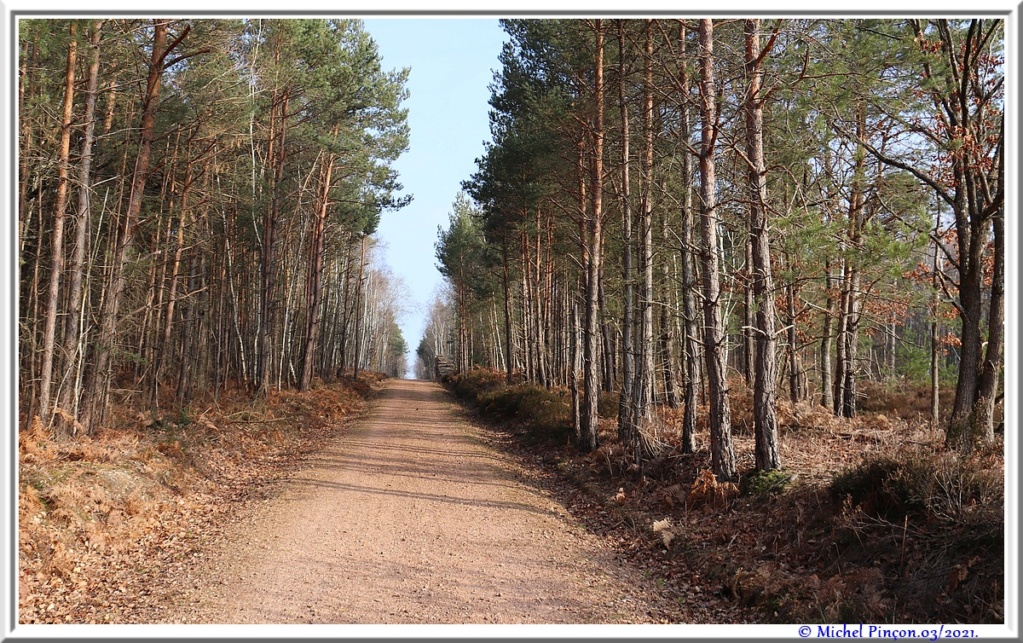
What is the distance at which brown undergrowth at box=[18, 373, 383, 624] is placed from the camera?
18.4 feet

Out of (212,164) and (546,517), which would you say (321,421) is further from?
(546,517)

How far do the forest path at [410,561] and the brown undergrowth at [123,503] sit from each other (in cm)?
53

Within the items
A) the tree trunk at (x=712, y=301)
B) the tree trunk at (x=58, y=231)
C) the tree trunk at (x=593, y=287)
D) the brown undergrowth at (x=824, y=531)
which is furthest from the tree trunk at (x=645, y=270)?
the tree trunk at (x=58, y=231)

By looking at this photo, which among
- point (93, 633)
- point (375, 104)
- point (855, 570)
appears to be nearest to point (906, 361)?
point (855, 570)

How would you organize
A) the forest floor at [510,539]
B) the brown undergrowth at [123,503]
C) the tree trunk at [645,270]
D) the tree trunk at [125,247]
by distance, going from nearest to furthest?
the forest floor at [510,539] < the brown undergrowth at [123,503] < the tree trunk at [125,247] < the tree trunk at [645,270]

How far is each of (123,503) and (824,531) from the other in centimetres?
778

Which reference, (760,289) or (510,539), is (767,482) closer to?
(760,289)

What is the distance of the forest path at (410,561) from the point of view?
541 centimetres

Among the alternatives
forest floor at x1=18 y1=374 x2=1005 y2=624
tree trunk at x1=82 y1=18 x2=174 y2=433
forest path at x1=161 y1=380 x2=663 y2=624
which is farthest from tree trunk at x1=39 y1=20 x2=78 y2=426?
forest path at x1=161 y1=380 x2=663 y2=624

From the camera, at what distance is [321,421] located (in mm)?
19062

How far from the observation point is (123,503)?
7711 millimetres

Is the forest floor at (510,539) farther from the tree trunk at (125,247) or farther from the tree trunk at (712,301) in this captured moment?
the tree trunk at (125,247)

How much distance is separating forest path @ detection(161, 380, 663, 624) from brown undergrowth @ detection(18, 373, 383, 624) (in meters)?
0.53

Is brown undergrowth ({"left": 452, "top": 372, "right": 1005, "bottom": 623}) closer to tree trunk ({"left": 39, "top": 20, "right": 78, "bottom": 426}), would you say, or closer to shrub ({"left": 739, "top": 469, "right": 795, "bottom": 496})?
shrub ({"left": 739, "top": 469, "right": 795, "bottom": 496})
